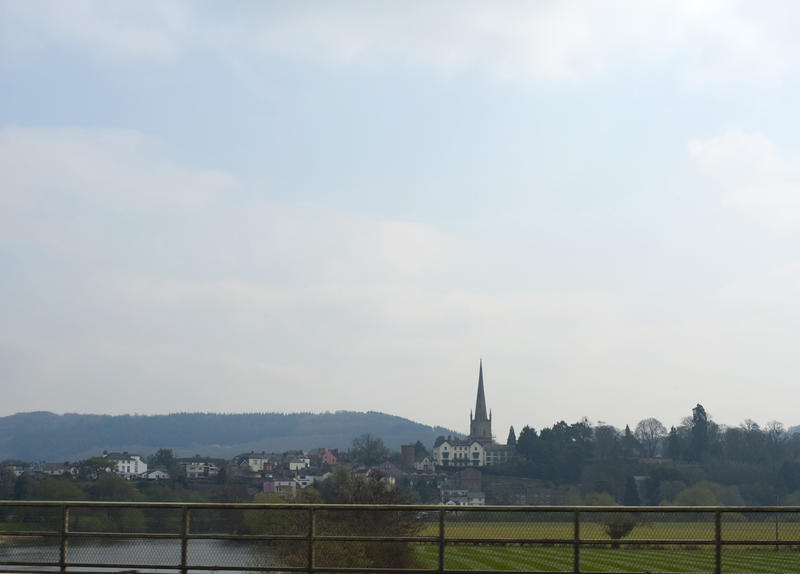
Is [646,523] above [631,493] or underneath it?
above

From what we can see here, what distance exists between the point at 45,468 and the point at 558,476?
306 ft

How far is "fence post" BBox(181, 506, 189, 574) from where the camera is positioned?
52.5 feet

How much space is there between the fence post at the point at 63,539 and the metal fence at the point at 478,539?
16 millimetres

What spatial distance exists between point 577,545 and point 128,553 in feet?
22.8

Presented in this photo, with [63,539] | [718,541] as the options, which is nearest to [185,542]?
[63,539]

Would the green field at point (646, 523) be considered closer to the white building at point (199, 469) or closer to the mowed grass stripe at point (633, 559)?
the mowed grass stripe at point (633, 559)

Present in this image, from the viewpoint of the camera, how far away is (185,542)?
16078 mm

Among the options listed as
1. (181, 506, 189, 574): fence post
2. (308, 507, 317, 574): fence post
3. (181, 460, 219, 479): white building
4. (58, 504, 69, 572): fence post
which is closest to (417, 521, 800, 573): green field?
(308, 507, 317, 574): fence post

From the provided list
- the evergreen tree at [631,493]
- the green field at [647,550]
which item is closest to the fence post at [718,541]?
the green field at [647,550]

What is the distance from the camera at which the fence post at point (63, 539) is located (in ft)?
53.3

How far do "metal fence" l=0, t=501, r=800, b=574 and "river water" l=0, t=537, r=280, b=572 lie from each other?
0.02 meters

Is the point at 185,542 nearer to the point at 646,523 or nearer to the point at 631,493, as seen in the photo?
the point at 646,523

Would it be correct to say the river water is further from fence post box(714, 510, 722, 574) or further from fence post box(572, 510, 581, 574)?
fence post box(714, 510, 722, 574)

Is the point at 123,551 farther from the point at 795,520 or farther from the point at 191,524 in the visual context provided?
the point at 795,520
